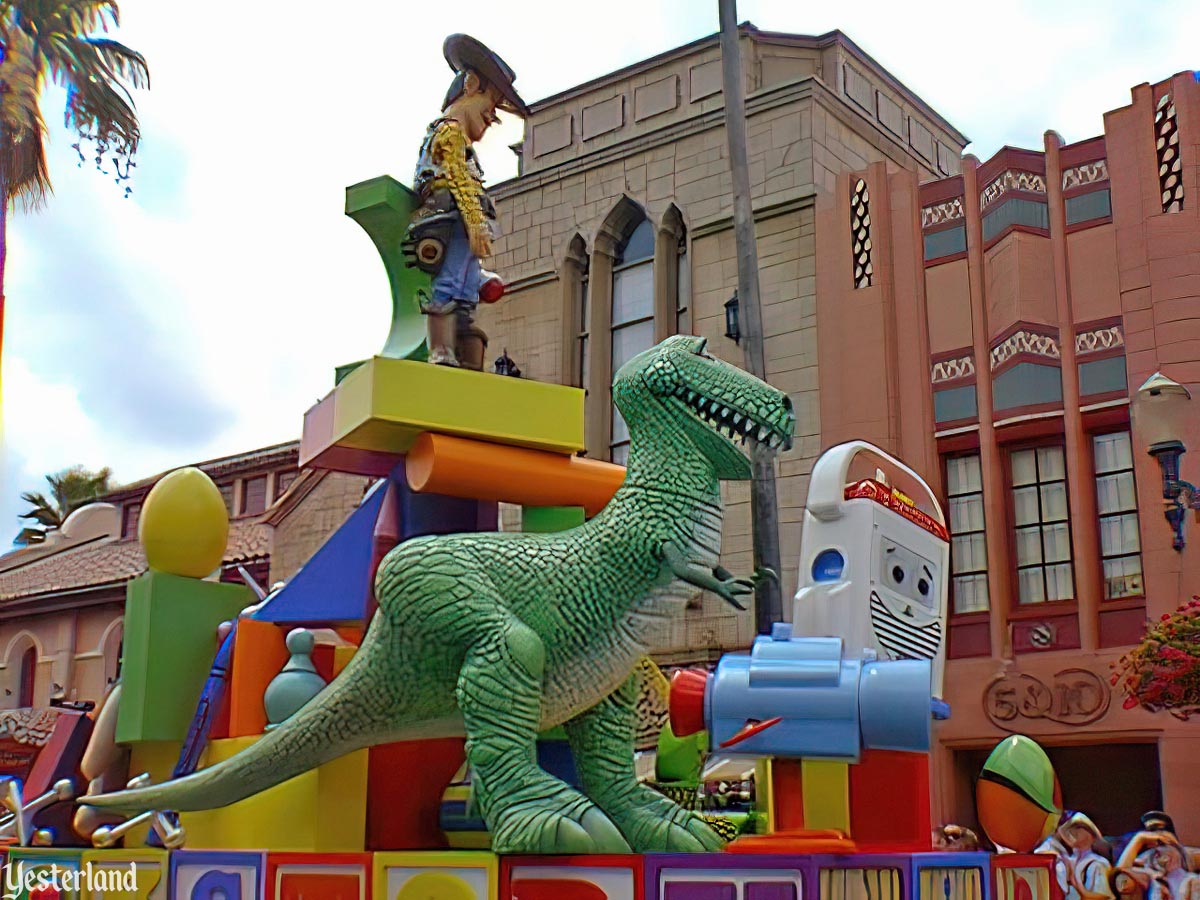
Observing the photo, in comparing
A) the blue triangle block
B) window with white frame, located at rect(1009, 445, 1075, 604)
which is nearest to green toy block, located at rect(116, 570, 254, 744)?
the blue triangle block

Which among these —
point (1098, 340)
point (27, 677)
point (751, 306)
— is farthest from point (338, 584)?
point (27, 677)

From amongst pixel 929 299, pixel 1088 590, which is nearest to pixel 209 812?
pixel 1088 590

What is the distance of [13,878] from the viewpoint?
5.29 meters

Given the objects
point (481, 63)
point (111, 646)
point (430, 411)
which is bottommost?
point (430, 411)

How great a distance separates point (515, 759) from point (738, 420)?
1.41 metres

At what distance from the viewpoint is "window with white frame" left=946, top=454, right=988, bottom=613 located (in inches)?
479

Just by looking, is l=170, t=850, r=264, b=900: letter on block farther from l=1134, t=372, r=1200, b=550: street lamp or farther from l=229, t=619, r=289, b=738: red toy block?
l=1134, t=372, r=1200, b=550: street lamp

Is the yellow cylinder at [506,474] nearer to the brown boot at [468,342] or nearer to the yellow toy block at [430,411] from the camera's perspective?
the yellow toy block at [430,411]

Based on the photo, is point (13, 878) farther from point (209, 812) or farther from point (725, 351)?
point (725, 351)

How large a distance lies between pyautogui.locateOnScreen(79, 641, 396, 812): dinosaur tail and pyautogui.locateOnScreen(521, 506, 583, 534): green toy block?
4.10ft

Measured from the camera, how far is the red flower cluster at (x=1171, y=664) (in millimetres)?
8852

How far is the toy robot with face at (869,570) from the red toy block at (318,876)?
2696 millimetres

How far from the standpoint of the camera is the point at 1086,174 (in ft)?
40.1

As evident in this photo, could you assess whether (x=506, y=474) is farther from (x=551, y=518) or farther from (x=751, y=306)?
(x=751, y=306)
